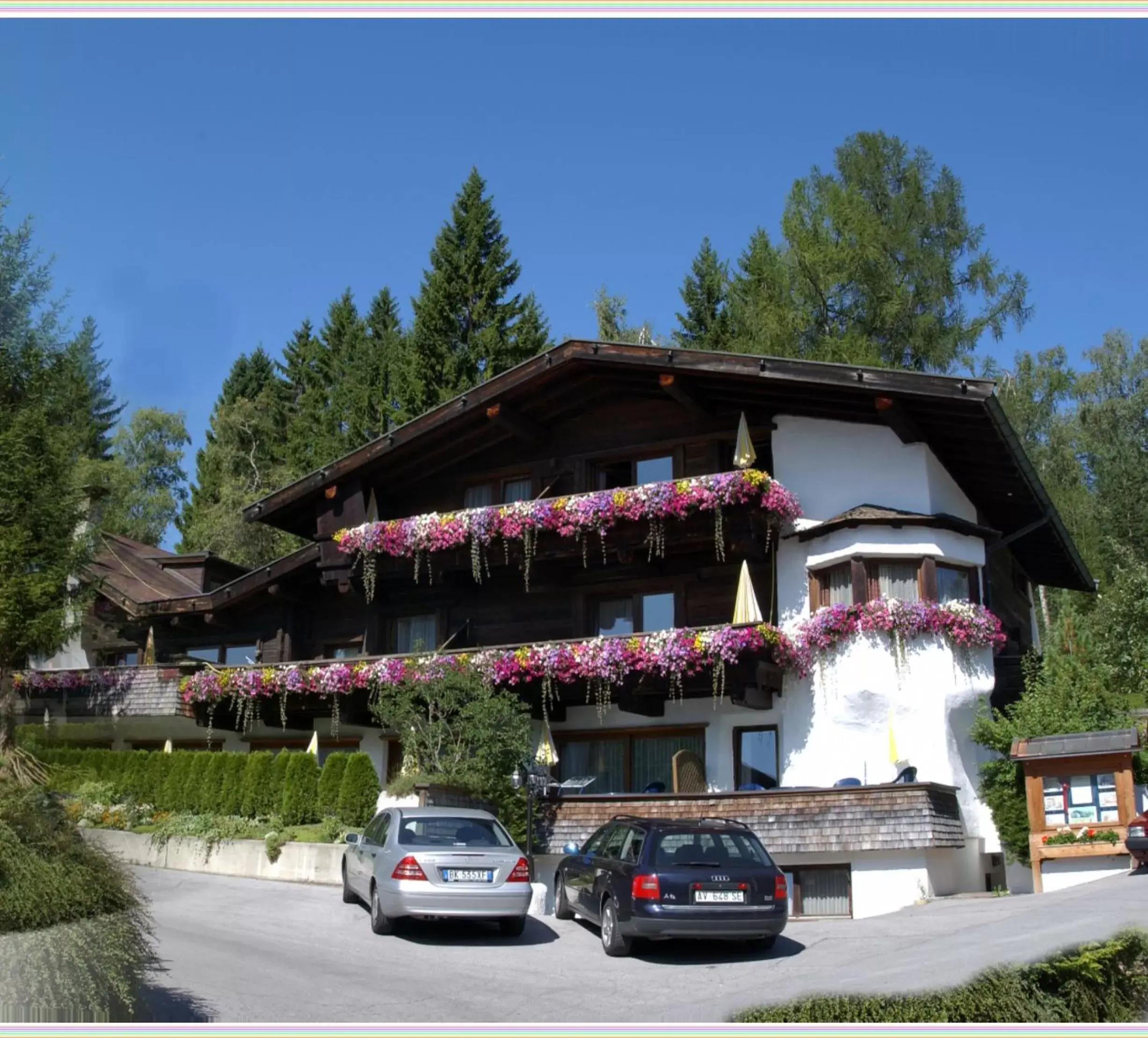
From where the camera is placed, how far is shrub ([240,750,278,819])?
930 inches

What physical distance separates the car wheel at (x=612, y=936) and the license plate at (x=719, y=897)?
953mm

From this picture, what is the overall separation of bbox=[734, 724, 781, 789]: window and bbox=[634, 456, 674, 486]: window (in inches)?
203

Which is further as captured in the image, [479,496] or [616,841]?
[479,496]

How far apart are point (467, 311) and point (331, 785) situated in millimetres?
21879

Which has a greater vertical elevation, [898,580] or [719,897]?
[898,580]

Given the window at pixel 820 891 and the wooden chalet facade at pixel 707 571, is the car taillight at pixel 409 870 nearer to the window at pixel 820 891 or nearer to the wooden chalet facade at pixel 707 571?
the wooden chalet facade at pixel 707 571

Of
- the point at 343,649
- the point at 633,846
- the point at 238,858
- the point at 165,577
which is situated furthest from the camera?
the point at 165,577

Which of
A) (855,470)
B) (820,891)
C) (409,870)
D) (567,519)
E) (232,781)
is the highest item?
(855,470)

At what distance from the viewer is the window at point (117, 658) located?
33906 millimetres

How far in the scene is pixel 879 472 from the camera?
2300 centimetres

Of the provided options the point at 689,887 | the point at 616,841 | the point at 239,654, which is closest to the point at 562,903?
the point at 616,841

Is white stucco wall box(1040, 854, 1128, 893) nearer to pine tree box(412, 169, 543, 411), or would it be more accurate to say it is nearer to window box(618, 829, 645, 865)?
window box(618, 829, 645, 865)

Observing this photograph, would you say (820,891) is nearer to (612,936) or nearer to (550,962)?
(612,936)

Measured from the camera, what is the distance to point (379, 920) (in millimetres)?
15016
